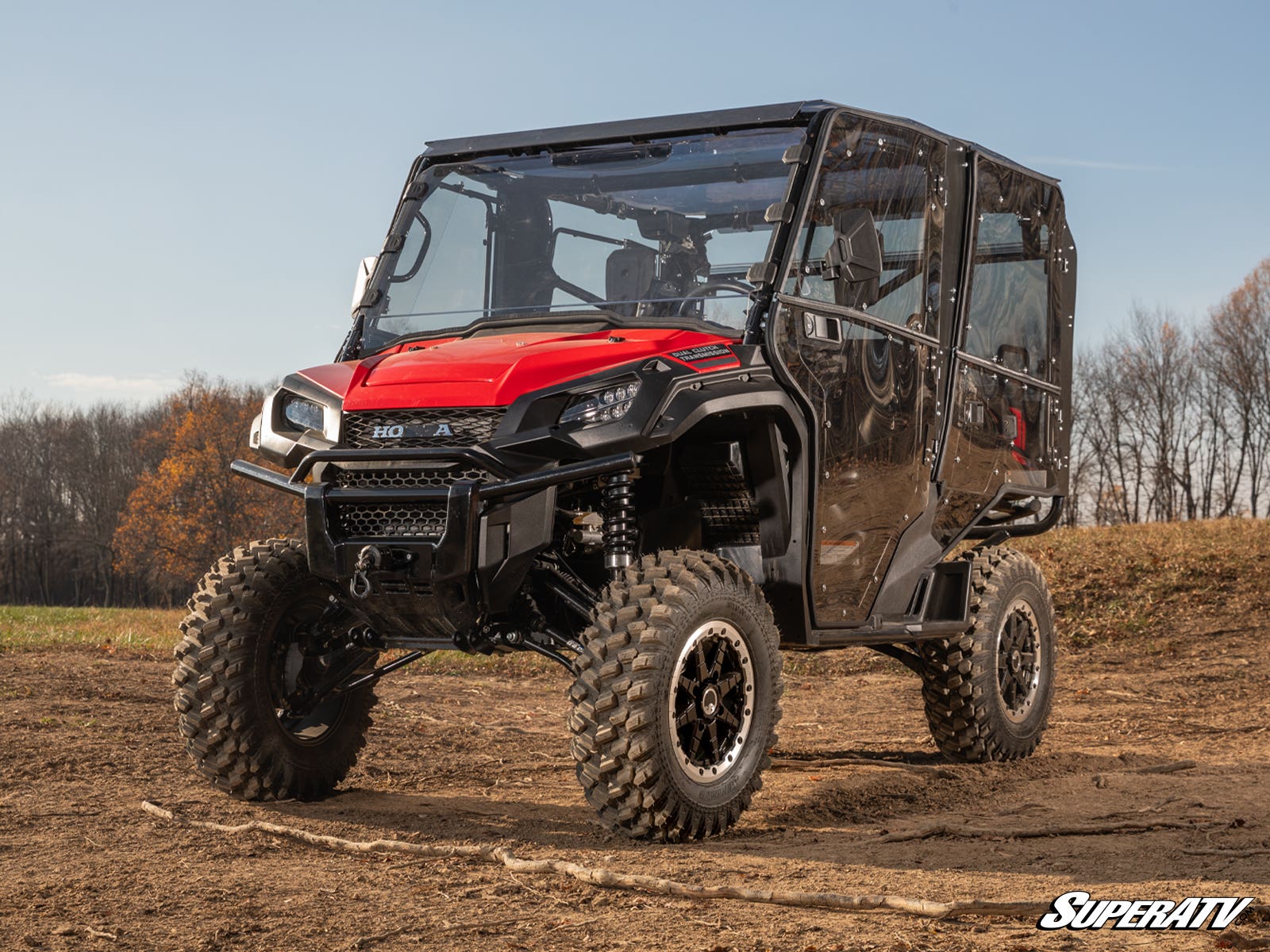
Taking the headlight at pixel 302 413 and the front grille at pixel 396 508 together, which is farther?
the headlight at pixel 302 413

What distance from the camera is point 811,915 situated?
4352 millimetres

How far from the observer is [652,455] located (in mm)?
6336

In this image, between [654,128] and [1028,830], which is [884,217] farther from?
[1028,830]

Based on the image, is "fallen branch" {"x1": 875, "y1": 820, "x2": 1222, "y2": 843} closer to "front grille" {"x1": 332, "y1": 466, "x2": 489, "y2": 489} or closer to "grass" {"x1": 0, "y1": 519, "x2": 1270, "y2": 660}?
"front grille" {"x1": 332, "y1": 466, "x2": 489, "y2": 489}

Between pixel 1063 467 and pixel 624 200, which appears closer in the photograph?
pixel 624 200

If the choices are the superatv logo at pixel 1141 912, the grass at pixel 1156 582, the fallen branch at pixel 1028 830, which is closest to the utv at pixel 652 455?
the fallen branch at pixel 1028 830

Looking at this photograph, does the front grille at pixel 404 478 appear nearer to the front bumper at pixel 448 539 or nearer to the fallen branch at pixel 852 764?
the front bumper at pixel 448 539

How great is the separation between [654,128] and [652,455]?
180cm

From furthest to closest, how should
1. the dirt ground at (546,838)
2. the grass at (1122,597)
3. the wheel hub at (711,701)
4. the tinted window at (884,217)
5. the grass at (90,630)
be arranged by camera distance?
the grass at (1122,597), the grass at (90,630), the tinted window at (884,217), the wheel hub at (711,701), the dirt ground at (546,838)

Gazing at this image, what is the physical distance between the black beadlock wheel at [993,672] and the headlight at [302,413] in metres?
3.99

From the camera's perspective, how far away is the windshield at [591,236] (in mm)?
6574

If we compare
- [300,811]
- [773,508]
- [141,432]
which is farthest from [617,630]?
[141,432]

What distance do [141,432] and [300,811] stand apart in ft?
280

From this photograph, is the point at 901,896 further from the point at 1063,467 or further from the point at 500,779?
the point at 1063,467
